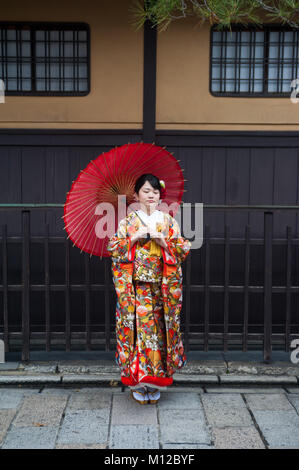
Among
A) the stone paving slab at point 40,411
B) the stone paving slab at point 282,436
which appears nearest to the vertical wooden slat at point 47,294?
A: the stone paving slab at point 40,411

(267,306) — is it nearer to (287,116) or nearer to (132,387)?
(132,387)

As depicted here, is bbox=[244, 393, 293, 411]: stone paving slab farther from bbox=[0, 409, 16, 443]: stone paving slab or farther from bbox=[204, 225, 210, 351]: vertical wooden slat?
bbox=[0, 409, 16, 443]: stone paving slab

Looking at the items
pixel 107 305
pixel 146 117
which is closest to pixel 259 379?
pixel 107 305

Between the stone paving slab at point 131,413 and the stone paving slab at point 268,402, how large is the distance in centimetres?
80

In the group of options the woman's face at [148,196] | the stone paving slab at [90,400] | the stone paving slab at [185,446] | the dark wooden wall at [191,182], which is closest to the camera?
the stone paving slab at [185,446]

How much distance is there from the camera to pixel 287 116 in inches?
227

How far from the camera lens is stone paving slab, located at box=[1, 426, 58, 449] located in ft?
10.7

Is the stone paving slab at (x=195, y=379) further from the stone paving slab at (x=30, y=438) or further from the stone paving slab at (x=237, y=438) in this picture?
the stone paving slab at (x=30, y=438)

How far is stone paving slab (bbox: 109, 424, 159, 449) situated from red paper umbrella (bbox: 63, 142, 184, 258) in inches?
54.5

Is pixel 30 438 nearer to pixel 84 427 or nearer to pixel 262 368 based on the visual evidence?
pixel 84 427

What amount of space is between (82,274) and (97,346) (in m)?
1.21

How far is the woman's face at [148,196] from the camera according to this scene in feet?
12.3

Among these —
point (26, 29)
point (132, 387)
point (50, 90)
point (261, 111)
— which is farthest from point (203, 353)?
point (26, 29)

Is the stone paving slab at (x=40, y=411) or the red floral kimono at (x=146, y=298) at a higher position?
the red floral kimono at (x=146, y=298)
